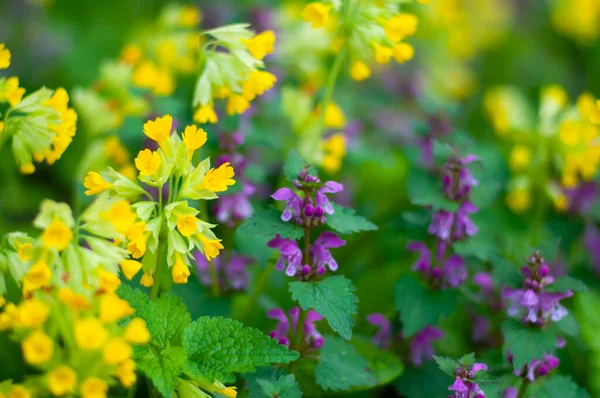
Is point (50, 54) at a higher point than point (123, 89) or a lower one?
lower

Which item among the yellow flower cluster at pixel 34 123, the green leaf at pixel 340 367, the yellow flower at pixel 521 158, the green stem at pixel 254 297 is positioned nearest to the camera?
the yellow flower cluster at pixel 34 123

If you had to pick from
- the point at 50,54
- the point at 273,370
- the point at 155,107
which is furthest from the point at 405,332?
the point at 50,54

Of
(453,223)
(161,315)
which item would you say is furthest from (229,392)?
(453,223)

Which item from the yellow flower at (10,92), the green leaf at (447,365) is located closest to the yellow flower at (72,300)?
the yellow flower at (10,92)

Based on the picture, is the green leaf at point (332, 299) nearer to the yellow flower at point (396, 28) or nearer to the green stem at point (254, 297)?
the green stem at point (254, 297)

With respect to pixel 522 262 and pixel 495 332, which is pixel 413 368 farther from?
pixel 522 262

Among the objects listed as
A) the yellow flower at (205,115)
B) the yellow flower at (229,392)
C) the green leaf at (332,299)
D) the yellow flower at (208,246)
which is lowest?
the yellow flower at (229,392)
